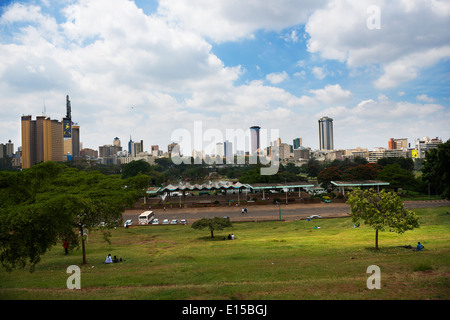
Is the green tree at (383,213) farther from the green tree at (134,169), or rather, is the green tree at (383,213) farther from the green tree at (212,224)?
the green tree at (134,169)

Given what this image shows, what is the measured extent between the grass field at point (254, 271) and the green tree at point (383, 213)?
1685mm

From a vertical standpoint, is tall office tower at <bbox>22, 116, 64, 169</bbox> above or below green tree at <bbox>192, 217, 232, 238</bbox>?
above

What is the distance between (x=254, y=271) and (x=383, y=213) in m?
11.4

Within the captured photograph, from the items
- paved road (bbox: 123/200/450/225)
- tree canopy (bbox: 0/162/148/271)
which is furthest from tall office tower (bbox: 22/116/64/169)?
tree canopy (bbox: 0/162/148/271)

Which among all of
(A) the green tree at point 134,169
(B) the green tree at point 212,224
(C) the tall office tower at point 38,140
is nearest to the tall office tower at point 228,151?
(A) the green tree at point 134,169

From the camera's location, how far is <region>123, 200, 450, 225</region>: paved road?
4484cm

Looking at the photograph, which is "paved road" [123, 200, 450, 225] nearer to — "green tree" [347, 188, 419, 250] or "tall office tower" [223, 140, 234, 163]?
"green tree" [347, 188, 419, 250]

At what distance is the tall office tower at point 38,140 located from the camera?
13911cm

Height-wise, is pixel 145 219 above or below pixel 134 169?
below

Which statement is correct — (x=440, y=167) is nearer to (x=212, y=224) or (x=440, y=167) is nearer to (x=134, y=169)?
(x=212, y=224)

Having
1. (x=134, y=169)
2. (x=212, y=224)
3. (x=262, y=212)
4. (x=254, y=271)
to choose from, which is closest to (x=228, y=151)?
(x=134, y=169)

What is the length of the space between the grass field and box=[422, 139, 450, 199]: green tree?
56.4ft

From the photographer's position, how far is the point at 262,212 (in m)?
49.4
